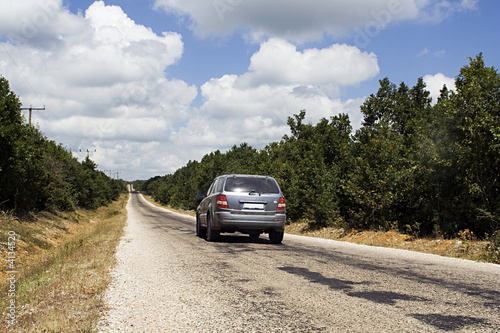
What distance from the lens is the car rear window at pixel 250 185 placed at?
36.9 ft

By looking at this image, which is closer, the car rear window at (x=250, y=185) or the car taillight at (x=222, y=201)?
the car taillight at (x=222, y=201)

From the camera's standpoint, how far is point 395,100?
140 ft

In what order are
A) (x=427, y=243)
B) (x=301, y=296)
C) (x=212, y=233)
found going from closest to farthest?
(x=301, y=296) < (x=212, y=233) < (x=427, y=243)

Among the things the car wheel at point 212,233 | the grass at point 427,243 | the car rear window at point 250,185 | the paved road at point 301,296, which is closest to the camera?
the paved road at point 301,296

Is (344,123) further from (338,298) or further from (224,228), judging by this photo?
(338,298)

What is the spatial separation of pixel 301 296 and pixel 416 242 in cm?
1000

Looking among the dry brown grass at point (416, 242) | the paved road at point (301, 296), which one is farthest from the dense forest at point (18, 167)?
the dry brown grass at point (416, 242)

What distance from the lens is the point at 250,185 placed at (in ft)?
37.3

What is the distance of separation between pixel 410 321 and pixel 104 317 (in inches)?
126

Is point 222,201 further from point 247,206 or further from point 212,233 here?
point 212,233

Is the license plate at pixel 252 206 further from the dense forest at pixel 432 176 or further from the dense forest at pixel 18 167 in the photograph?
the dense forest at pixel 18 167

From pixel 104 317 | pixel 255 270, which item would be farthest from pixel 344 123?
pixel 104 317

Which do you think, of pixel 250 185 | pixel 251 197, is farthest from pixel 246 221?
pixel 250 185

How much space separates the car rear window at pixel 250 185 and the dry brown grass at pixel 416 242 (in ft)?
16.7
